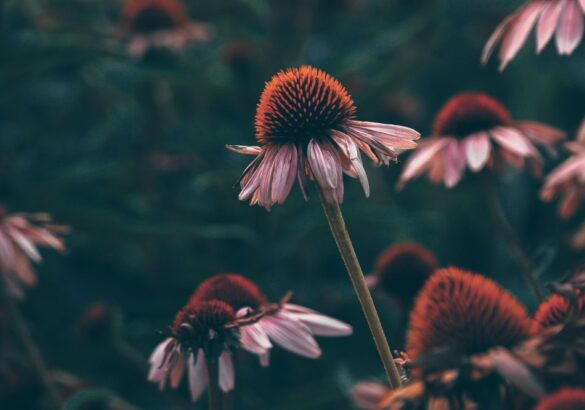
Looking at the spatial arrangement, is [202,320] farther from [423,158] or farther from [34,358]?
[423,158]

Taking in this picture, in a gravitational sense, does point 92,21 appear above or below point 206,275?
above

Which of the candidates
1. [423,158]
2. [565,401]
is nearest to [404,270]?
[423,158]

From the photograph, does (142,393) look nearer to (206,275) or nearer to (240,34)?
(206,275)

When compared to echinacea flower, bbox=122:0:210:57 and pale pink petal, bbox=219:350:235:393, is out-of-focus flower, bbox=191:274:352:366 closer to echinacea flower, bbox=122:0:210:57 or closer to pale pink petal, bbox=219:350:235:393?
pale pink petal, bbox=219:350:235:393

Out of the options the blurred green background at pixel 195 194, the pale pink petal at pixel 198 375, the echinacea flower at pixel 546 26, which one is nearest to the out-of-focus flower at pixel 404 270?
the blurred green background at pixel 195 194

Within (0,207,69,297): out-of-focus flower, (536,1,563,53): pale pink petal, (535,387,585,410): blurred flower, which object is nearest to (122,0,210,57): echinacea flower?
(0,207,69,297): out-of-focus flower

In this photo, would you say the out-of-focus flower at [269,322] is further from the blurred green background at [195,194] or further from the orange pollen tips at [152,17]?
the orange pollen tips at [152,17]

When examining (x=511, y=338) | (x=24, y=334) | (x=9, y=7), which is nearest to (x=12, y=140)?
(x=9, y=7)
